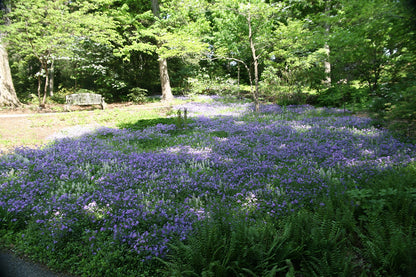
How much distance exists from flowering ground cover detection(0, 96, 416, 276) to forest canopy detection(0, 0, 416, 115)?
1918 mm

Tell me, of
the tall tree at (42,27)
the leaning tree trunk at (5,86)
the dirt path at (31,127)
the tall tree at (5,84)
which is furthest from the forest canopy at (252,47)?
the dirt path at (31,127)

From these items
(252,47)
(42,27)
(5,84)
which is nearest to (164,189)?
(252,47)

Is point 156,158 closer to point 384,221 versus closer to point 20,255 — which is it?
point 20,255

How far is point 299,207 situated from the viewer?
3930 millimetres

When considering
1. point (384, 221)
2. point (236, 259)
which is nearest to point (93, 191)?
point (236, 259)

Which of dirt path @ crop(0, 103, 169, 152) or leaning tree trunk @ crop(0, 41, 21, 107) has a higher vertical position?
leaning tree trunk @ crop(0, 41, 21, 107)

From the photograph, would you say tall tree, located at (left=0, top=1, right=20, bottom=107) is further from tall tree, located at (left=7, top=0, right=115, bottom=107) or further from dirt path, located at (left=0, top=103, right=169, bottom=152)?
dirt path, located at (left=0, top=103, right=169, bottom=152)

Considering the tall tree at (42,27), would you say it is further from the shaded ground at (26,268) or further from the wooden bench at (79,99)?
the shaded ground at (26,268)

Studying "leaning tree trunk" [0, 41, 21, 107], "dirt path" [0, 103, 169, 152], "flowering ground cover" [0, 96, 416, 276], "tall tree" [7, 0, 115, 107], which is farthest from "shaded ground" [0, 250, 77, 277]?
"leaning tree trunk" [0, 41, 21, 107]

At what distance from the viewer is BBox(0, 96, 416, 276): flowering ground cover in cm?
321

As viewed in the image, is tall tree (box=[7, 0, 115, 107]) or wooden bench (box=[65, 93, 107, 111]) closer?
tall tree (box=[7, 0, 115, 107])

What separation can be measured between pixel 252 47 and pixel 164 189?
10594mm

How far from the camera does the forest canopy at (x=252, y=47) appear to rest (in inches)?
261

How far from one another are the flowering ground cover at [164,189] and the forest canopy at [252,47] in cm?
192
